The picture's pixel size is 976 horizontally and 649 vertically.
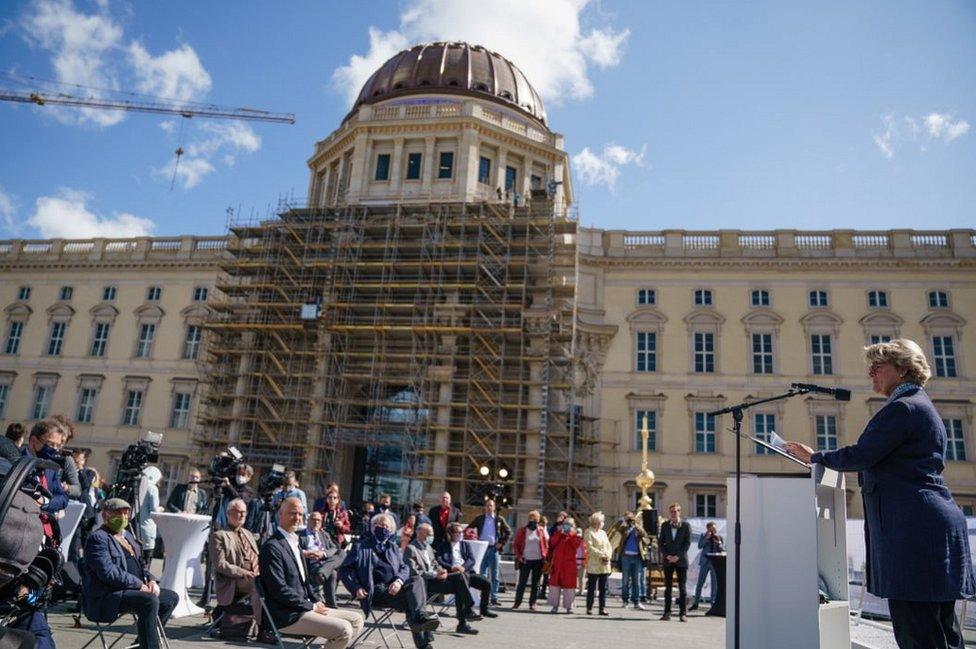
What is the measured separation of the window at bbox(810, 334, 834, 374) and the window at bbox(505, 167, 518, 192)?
1750 centimetres

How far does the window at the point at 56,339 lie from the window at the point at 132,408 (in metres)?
5.71

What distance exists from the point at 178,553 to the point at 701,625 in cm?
868

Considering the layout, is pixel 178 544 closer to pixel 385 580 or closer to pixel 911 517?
pixel 385 580

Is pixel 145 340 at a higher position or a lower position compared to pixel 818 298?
lower

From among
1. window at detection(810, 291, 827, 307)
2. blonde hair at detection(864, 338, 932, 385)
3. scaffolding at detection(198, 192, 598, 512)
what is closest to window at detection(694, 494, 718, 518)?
scaffolding at detection(198, 192, 598, 512)

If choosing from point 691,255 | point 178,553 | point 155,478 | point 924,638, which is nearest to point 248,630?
point 178,553

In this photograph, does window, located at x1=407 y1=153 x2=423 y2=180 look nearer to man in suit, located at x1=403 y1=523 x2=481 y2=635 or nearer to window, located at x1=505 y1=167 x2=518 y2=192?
window, located at x1=505 y1=167 x2=518 y2=192

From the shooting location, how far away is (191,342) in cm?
3941

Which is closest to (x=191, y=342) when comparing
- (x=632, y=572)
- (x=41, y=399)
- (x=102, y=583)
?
(x=41, y=399)

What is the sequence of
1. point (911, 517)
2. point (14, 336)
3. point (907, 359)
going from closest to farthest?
1. point (911, 517)
2. point (907, 359)
3. point (14, 336)

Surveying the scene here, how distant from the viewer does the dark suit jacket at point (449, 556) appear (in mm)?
11323

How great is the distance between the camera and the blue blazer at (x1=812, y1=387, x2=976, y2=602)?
4.09m

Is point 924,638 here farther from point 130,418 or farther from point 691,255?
point 130,418

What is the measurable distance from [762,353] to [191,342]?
30.3m
